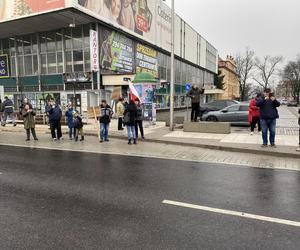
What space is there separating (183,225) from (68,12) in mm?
22740

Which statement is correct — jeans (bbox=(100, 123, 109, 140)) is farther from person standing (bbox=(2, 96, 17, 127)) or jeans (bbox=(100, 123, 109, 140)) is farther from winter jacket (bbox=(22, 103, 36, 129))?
person standing (bbox=(2, 96, 17, 127))

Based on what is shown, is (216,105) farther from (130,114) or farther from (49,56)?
(49,56)

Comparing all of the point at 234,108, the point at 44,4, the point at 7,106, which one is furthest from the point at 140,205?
the point at 44,4

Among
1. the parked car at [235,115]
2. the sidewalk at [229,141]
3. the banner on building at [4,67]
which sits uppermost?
the banner on building at [4,67]

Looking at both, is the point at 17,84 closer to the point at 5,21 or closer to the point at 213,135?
the point at 5,21

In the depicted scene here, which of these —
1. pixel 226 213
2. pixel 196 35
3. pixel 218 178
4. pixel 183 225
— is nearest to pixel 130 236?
pixel 183 225

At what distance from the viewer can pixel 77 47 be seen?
27562 mm

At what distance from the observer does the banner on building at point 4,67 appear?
3247cm

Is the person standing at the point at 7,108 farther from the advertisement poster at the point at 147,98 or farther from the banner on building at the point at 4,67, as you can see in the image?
the banner on building at the point at 4,67

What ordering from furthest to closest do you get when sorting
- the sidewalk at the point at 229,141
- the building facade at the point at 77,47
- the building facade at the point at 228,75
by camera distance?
the building facade at the point at 228,75 < the building facade at the point at 77,47 < the sidewalk at the point at 229,141

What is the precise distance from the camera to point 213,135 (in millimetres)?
13562

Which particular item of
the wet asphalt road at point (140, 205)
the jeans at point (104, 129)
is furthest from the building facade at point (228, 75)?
the wet asphalt road at point (140, 205)

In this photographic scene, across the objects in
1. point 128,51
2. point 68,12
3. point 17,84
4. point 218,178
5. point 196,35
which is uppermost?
point 196,35

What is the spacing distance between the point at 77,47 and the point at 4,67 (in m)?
10.5
